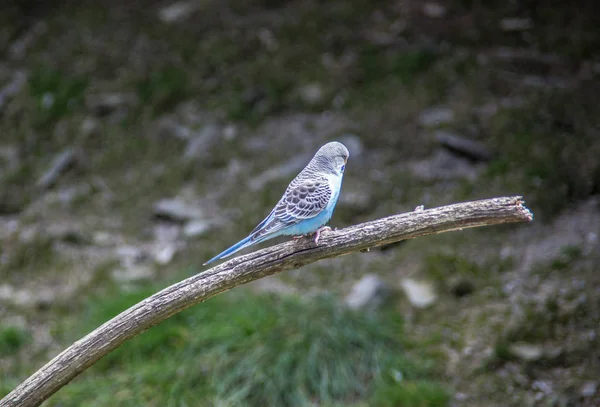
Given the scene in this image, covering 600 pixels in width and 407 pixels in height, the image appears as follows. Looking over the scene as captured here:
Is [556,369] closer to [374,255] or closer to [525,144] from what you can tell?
[374,255]

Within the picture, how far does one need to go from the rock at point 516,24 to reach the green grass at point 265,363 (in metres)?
4.03

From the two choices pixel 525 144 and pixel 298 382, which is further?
pixel 525 144

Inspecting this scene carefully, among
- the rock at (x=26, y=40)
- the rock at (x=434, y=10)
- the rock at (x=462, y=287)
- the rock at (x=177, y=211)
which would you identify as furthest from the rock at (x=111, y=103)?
the rock at (x=462, y=287)

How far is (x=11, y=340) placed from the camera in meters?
6.49

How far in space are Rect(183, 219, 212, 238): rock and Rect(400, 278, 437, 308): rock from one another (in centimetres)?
214

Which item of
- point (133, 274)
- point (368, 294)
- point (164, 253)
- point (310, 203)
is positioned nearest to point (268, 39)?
point (164, 253)

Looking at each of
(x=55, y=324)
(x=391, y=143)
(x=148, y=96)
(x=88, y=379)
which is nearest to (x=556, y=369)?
(x=391, y=143)

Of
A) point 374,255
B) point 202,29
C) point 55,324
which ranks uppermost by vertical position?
point 202,29

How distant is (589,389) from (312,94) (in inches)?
177

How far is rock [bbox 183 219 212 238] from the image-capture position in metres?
7.18

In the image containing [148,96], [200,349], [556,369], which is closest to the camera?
[556,369]

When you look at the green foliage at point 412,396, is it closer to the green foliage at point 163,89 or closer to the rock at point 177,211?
the rock at point 177,211

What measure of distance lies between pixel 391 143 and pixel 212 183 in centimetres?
200

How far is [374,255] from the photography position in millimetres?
6746
